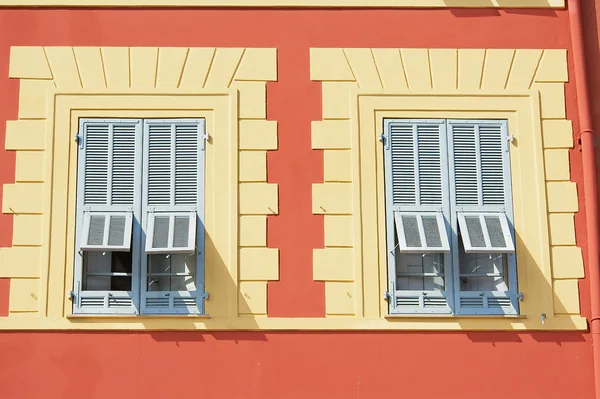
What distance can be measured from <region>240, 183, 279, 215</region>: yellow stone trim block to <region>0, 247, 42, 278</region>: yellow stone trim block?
6.59 feet

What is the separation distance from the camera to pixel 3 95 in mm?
10969

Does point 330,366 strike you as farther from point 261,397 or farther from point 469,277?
point 469,277

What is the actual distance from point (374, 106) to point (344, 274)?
5.65 feet

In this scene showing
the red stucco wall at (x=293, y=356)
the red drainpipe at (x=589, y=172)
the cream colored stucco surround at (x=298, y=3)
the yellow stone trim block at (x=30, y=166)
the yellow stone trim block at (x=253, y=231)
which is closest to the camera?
the red stucco wall at (x=293, y=356)

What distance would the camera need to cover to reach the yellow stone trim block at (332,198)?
10.8 metres

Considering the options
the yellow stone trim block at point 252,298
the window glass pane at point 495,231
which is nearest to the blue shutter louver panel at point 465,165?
the window glass pane at point 495,231

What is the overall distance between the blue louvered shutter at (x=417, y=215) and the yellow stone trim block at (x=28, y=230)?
132 inches

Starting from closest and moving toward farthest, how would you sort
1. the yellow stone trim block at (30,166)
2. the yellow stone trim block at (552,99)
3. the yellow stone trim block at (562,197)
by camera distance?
the yellow stone trim block at (30,166) → the yellow stone trim block at (562,197) → the yellow stone trim block at (552,99)

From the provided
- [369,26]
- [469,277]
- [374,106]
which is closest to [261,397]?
[469,277]

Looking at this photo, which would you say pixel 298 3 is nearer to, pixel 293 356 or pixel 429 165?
pixel 429 165

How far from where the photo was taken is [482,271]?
10.8 m

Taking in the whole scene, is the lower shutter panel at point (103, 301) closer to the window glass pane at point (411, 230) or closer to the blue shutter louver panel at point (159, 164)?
the blue shutter louver panel at point (159, 164)

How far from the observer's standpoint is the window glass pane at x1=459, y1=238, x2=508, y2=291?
35.1ft

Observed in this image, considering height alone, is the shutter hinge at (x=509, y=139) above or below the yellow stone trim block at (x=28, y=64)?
below
